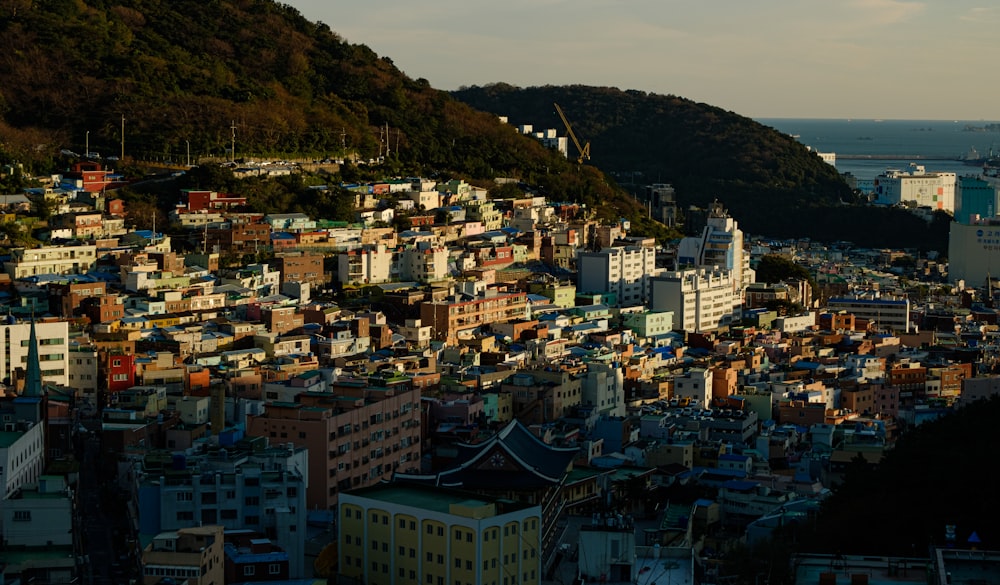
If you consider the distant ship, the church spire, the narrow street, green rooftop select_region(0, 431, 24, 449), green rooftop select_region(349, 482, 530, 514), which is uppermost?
the distant ship

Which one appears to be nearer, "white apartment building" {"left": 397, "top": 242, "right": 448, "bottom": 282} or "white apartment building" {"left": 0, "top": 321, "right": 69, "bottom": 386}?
"white apartment building" {"left": 0, "top": 321, "right": 69, "bottom": 386}

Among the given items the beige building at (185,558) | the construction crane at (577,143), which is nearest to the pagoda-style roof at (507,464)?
the beige building at (185,558)

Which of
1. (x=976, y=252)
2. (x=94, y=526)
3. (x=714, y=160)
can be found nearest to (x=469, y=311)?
(x=94, y=526)

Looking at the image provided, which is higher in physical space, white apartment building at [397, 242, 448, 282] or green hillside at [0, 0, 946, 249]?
green hillside at [0, 0, 946, 249]

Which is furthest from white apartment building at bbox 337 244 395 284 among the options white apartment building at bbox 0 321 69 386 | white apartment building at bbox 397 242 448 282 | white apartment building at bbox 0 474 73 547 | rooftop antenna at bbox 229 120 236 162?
white apartment building at bbox 0 474 73 547

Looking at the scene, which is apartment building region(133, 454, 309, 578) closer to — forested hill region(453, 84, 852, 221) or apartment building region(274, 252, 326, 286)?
apartment building region(274, 252, 326, 286)

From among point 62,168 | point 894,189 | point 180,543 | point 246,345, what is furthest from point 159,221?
point 894,189

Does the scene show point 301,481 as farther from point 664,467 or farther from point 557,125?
point 557,125
